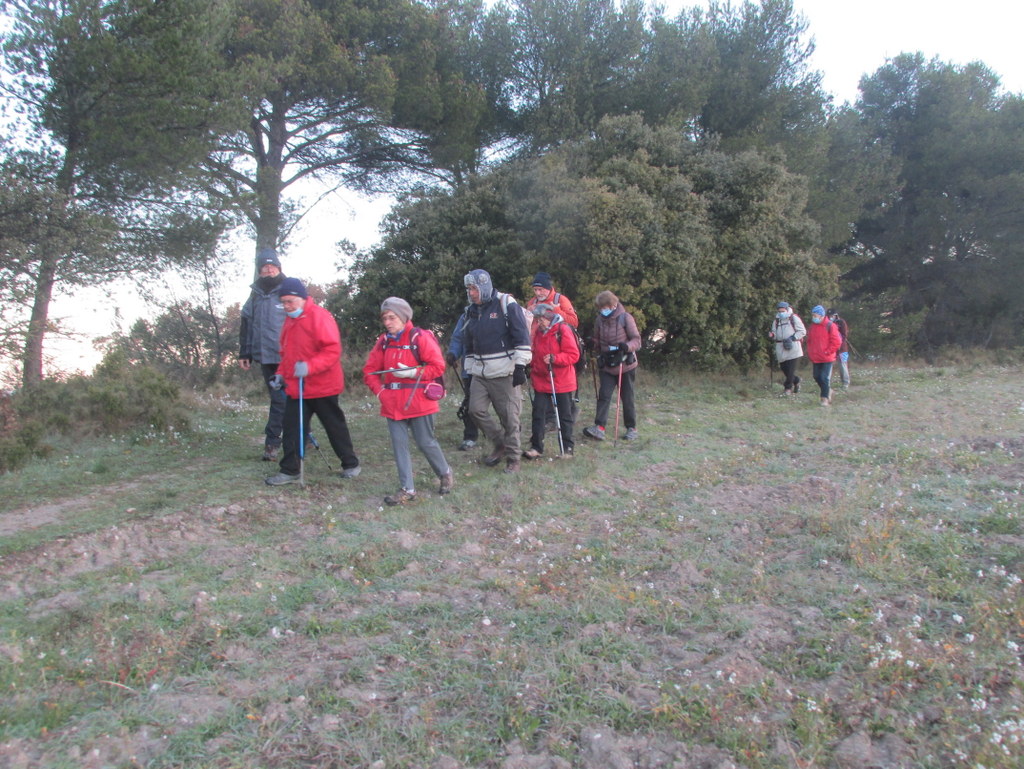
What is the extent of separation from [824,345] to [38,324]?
11620 millimetres

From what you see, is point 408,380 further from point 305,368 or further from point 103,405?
point 103,405

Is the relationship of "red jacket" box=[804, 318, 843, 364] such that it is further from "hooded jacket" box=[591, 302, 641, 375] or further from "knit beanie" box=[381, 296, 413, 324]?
"knit beanie" box=[381, 296, 413, 324]

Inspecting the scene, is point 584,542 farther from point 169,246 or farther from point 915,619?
point 169,246

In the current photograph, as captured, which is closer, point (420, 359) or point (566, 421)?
point (420, 359)

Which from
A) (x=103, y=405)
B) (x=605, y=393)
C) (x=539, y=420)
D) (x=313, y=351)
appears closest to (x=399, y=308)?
(x=313, y=351)

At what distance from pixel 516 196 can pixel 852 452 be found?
9.63 m

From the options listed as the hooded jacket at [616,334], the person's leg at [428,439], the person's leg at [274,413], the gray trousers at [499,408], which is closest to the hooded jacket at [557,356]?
the gray trousers at [499,408]

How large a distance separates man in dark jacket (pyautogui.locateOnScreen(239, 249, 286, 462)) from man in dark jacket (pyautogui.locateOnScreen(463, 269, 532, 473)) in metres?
1.94

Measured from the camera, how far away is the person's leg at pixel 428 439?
20.9 feet

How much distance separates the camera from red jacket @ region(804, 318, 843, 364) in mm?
12109

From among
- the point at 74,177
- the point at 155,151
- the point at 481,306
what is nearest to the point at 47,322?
the point at 74,177

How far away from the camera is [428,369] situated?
627 cm

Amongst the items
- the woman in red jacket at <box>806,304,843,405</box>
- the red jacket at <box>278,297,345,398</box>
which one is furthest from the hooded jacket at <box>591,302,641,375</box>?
the woman in red jacket at <box>806,304,843,405</box>

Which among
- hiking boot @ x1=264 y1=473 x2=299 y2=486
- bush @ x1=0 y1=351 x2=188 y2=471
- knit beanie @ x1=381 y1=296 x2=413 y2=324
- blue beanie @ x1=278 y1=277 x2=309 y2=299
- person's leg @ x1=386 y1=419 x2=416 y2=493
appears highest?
blue beanie @ x1=278 y1=277 x2=309 y2=299
